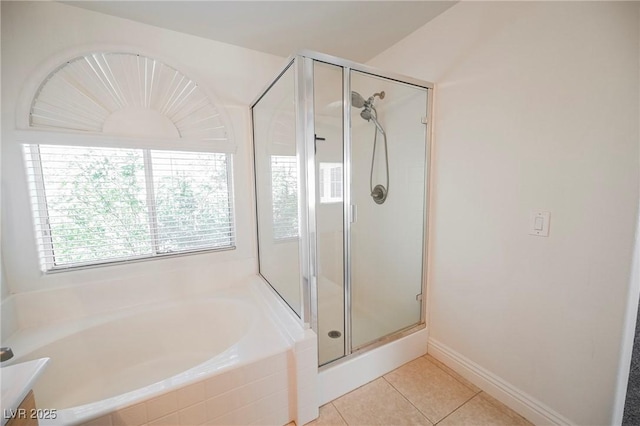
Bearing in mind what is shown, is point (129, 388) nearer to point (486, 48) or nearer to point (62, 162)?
point (62, 162)

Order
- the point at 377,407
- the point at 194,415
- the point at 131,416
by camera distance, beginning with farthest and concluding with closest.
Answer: the point at 377,407
the point at 194,415
the point at 131,416

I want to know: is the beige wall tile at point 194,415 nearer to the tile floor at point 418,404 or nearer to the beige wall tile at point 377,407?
the tile floor at point 418,404

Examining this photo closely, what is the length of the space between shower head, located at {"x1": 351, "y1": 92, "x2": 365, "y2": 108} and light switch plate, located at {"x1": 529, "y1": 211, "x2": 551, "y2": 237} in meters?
1.17

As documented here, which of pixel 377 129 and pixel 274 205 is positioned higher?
pixel 377 129

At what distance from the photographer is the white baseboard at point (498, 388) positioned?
1.26 m

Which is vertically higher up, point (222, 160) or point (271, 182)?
point (222, 160)

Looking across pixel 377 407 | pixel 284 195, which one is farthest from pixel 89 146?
pixel 377 407

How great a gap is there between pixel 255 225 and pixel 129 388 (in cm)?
134

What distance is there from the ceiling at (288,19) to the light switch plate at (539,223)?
54.5 inches

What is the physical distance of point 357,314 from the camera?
168 cm

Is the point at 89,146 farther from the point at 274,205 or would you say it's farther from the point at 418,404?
the point at 418,404

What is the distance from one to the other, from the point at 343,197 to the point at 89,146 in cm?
166

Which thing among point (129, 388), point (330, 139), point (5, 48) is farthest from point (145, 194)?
point (330, 139)

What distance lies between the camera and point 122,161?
5.35 ft
